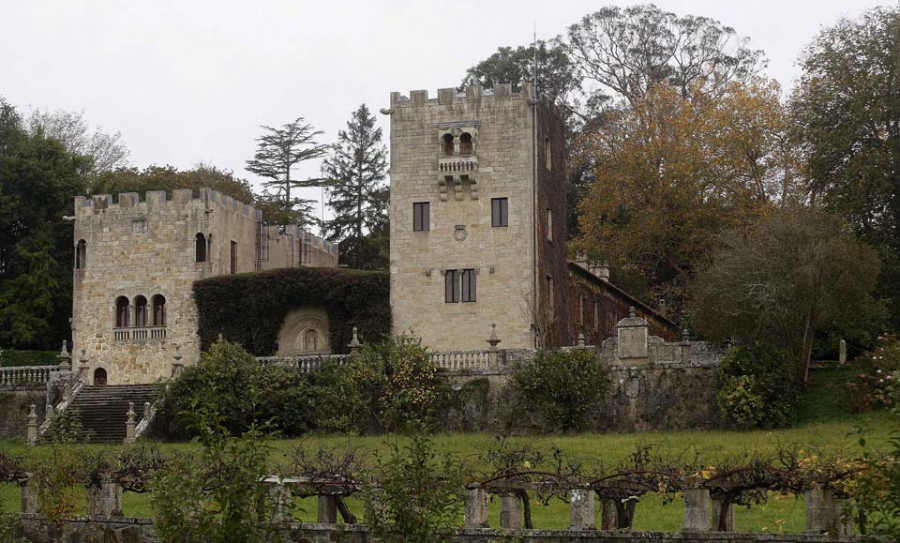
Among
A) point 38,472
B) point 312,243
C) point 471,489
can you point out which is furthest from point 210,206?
point 471,489

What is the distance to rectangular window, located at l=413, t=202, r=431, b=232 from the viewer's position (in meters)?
44.3

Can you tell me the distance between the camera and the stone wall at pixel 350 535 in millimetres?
19391

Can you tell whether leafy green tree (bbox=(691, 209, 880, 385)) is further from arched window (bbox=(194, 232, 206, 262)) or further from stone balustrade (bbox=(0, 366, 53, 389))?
stone balustrade (bbox=(0, 366, 53, 389))

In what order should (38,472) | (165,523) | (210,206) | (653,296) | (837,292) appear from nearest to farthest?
(165,523) → (38,472) → (837,292) → (210,206) → (653,296)

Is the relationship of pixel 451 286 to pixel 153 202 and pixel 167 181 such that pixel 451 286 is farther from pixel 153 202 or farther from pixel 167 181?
pixel 167 181

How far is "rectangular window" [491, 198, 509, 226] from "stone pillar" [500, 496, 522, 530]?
2337cm

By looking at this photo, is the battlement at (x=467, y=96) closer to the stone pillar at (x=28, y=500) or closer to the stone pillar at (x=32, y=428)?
the stone pillar at (x=32, y=428)

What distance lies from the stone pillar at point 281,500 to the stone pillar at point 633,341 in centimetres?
2007

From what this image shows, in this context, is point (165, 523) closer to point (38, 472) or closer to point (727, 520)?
point (38, 472)

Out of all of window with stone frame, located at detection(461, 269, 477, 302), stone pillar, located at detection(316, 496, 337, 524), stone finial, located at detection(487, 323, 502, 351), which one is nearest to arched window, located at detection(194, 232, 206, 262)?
window with stone frame, located at detection(461, 269, 477, 302)

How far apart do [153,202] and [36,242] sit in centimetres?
877

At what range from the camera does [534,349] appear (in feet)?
135

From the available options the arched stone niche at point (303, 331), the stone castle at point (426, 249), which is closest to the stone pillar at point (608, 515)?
the stone castle at point (426, 249)

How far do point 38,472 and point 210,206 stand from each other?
24944mm
